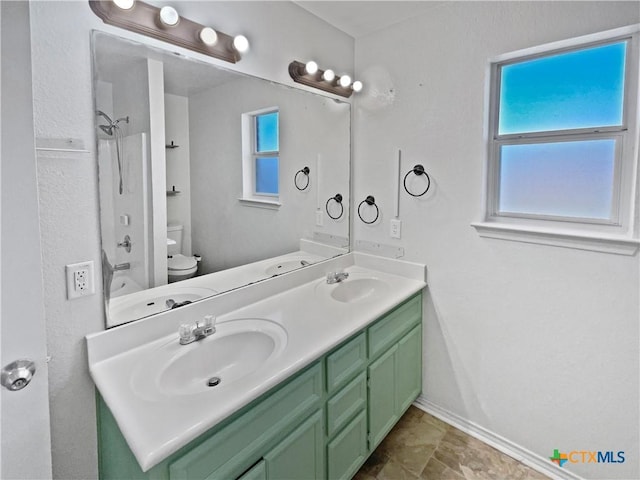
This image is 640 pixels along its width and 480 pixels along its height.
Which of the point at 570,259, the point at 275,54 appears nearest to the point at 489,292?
the point at 570,259

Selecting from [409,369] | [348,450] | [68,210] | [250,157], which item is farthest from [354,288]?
[68,210]

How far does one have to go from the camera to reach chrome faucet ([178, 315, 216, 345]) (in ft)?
4.44

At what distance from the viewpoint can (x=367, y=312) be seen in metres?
1.65

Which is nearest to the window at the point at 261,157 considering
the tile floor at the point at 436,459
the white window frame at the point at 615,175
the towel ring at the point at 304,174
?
the towel ring at the point at 304,174

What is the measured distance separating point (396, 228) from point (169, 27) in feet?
5.18

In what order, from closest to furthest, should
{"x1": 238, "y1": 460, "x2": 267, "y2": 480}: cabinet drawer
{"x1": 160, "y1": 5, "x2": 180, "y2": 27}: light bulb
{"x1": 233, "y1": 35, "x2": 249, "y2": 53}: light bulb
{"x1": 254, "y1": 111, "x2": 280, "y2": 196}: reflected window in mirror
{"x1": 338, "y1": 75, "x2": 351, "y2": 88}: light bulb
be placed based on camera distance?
{"x1": 238, "y1": 460, "x2": 267, "y2": 480}: cabinet drawer
{"x1": 160, "y1": 5, "x2": 180, "y2": 27}: light bulb
{"x1": 233, "y1": 35, "x2": 249, "y2": 53}: light bulb
{"x1": 254, "y1": 111, "x2": 280, "y2": 196}: reflected window in mirror
{"x1": 338, "y1": 75, "x2": 351, "y2": 88}: light bulb

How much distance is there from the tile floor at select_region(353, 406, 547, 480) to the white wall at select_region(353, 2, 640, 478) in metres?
0.13

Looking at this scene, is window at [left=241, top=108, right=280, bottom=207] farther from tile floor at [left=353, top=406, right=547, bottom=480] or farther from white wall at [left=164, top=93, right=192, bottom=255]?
tile floor at [left=353, top=406, right=547, bottom=480]

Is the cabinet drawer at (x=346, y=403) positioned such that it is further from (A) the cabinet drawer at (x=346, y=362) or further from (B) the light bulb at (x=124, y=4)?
(B) the light bulb at (x=124, y=4)

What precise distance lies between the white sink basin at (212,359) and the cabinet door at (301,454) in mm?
280

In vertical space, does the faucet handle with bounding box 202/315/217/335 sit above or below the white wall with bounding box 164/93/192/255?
below

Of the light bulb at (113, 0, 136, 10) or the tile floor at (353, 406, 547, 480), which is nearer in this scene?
the light bulb at (113, 0, 136, 10)

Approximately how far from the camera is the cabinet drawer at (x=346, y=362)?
4.69 ft

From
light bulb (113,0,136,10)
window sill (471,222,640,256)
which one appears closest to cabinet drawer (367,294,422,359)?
window sill (471,222,640,256)
